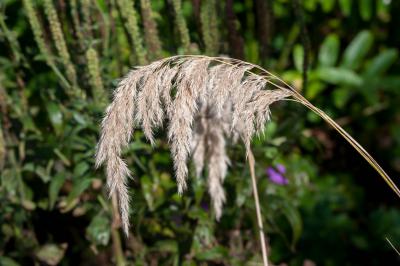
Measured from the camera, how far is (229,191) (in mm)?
3301

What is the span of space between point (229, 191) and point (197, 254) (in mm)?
355

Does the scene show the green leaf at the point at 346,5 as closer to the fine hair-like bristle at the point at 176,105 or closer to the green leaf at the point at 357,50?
the green leaf at the point at 357,50

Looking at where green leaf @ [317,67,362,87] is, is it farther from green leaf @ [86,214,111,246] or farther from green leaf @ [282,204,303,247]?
green leaf @ [86,214,111,246]

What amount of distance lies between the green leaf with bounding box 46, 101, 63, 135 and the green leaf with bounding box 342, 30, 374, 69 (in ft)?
7.39

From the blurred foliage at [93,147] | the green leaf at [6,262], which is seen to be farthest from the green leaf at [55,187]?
the green leaf at [6,262]

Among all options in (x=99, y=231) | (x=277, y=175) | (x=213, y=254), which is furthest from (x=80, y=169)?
(x=277, y=175)

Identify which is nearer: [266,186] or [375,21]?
[266,186]

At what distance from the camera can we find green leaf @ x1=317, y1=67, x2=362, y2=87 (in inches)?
187

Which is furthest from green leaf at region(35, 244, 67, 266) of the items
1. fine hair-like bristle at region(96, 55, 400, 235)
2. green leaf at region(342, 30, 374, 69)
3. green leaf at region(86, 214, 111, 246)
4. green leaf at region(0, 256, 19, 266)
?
green leaf at region(342, 30, 374, 69)

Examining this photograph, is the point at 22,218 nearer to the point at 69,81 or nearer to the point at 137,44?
the point at 69,81

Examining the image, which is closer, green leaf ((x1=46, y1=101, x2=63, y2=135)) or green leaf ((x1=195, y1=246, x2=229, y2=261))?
green leaf ((x1=195, y1=246, x2=229, y2=261))

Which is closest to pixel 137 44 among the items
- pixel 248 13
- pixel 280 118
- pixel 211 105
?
pixel 211 105

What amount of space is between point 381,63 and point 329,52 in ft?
1.11

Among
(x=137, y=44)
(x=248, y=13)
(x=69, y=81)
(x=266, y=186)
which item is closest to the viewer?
(x=137, y=44)
